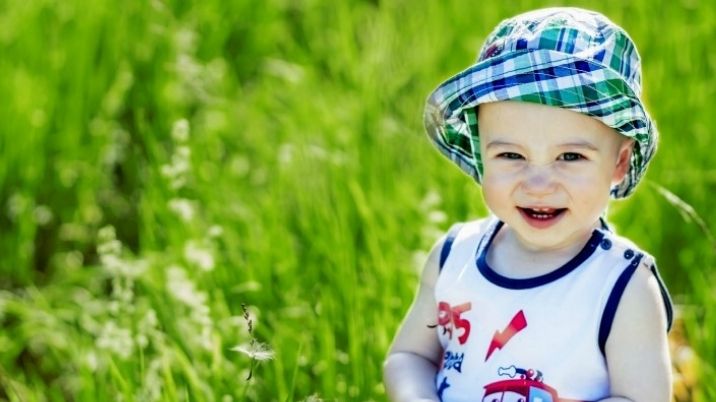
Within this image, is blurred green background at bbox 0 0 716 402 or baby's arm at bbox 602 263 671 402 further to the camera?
blurred green background at bbox 0 0 716 402

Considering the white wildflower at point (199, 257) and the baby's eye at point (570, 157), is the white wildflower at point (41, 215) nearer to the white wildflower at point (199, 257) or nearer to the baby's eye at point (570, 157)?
the white wildflower at point (199, 257)

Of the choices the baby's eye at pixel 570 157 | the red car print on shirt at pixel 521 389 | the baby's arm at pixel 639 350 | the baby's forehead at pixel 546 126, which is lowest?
the red car print on shirt at pixel 521 389

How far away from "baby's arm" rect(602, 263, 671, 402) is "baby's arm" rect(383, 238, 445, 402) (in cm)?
31

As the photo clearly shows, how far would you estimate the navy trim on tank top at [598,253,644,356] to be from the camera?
73.6 inches

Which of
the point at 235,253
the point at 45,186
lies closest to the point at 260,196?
the point at 235,253

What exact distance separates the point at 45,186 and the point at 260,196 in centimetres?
61

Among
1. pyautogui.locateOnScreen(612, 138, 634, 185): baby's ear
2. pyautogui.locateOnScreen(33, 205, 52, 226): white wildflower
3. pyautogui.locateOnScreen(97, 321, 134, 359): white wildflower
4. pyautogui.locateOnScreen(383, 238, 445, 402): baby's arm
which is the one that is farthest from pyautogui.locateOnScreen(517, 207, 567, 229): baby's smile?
pyautogui.locateOnScreen(33, 205, 52, 226): white wildflower

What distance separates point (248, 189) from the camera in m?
3.18

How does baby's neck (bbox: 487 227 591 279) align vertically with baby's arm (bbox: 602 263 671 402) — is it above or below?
above

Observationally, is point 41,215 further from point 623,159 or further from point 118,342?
point 623,159

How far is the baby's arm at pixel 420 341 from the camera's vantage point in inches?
81.7

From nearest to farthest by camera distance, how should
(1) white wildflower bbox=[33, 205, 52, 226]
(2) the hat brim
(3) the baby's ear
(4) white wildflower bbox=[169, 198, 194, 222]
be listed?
1. (2) the hat brim
2. (3) the baby's ear
3. (4) white wildflower bbox=[169, 198, 194, 222]
4. (1) white wildflower bbox=[33, 205, 52, 226]

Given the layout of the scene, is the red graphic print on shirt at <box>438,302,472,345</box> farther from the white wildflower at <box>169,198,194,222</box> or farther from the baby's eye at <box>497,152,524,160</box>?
the white wildflower at <box>169,198,194,222</box>

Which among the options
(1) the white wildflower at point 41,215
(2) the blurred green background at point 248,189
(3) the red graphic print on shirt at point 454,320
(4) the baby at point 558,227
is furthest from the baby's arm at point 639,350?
(1) the white wildflower at point 41,215
